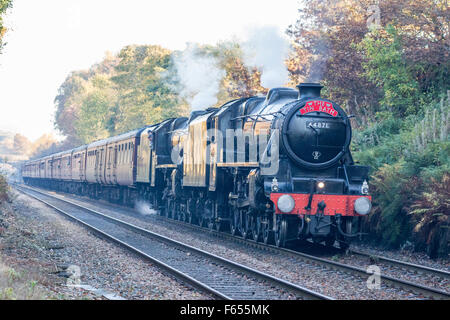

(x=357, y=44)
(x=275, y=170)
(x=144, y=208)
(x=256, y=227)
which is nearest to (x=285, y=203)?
(x=275, y=170)

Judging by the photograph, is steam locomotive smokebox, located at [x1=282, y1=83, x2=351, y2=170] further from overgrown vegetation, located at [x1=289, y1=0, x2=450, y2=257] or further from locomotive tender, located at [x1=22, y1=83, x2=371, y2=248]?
overgrown vegetation, located at [x1=289, y1=0, x2=450, y2=257]

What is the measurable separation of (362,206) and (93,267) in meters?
5.58

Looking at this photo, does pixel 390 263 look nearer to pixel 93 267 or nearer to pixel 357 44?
pixel 93 267

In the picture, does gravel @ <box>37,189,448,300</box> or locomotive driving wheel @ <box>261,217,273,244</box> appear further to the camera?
locomotive driving wheel @ <box>261,217,273,244</box>

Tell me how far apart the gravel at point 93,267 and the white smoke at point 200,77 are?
8336 mm

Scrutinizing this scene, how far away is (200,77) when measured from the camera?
2694 cm

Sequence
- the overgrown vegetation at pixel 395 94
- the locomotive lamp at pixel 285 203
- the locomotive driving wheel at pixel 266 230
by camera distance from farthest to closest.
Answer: the locomotive driving wheel at pixel 266 230 < the overgrown vegetation at pixel 395 94 < the locomotive lamp at pixel 285 203

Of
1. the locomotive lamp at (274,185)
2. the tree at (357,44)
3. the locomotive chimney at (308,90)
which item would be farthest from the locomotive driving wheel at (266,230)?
the tree at (357,44)

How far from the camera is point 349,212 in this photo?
39.3ft

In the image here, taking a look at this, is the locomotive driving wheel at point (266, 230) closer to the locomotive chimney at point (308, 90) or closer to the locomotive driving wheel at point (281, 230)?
the locomotive driving wheel at point (281, 230)

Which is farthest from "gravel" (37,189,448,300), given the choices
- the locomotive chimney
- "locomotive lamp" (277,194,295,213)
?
the locomotive chimney

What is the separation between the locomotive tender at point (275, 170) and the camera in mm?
12039

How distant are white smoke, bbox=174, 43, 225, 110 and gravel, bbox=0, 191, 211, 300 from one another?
834cm

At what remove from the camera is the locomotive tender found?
39.5 ft
